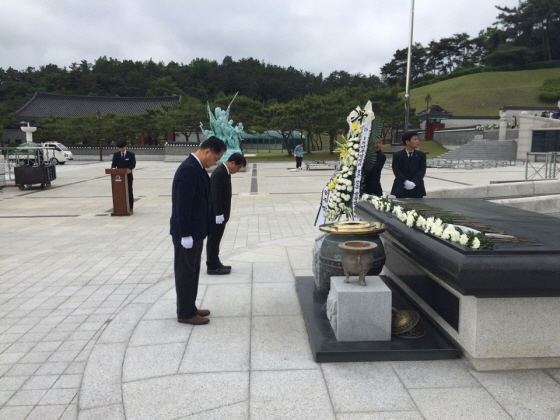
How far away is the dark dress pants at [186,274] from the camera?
395 cm

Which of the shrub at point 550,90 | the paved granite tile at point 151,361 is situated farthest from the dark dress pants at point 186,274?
the shrub at point 550,90

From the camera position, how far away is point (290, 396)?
286cm

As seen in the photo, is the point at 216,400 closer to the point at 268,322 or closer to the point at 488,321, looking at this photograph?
the point at 268,322

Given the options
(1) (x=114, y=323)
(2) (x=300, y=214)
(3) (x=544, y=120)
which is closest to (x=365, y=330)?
(1) (x=114, y=323)

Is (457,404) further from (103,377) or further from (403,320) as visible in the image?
(103,377)

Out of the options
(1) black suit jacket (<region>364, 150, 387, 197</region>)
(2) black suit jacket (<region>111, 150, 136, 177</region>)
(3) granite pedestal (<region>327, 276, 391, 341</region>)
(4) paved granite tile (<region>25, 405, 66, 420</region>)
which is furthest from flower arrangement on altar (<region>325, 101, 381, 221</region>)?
(2) black suit jacket (<region>111, 150, 136, 177</region>)

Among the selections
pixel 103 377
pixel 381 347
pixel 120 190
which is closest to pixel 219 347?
pixel 103 377

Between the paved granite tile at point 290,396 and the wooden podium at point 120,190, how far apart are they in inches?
326

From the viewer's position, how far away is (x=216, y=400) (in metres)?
2.83

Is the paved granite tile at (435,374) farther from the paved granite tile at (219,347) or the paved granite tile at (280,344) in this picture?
the paved granite tile at (219,347)

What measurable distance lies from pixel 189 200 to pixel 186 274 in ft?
2.20

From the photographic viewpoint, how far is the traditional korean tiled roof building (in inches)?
1951

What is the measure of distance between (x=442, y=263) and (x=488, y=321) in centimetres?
49

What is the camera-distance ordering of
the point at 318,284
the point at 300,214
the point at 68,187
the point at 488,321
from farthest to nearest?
the point at 68,187, the point at 300,214, the point at 318,284, the point at 488,321
